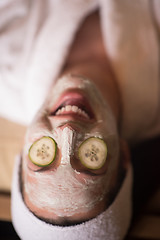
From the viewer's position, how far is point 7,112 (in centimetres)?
105

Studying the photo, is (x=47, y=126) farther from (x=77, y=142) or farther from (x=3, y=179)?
(x=3, y=179)

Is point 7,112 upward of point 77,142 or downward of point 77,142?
upward

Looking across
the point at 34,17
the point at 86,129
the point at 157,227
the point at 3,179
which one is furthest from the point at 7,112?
the point at 157,227

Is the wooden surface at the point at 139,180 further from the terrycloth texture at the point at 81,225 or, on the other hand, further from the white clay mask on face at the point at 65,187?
the white clay mask on face at the point at 65,187

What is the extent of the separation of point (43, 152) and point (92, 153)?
0.11 meters

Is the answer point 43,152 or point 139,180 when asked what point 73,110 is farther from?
point 139,180

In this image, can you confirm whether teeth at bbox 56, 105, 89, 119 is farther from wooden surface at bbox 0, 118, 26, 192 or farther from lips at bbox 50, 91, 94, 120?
wooden surface at bbox 0, 118, 26, 192

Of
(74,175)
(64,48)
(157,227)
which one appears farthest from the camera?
(64,48)

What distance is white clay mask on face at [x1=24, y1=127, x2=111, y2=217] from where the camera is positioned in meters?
0.54

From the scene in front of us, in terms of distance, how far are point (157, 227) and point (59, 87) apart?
55 centimetres

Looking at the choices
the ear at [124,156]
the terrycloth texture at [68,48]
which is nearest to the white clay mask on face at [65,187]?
the ear at [124,156]

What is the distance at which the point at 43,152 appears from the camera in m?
0.54

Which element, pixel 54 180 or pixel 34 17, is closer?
pixel 54 180

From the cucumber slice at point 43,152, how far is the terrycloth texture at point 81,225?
0.14 meters
